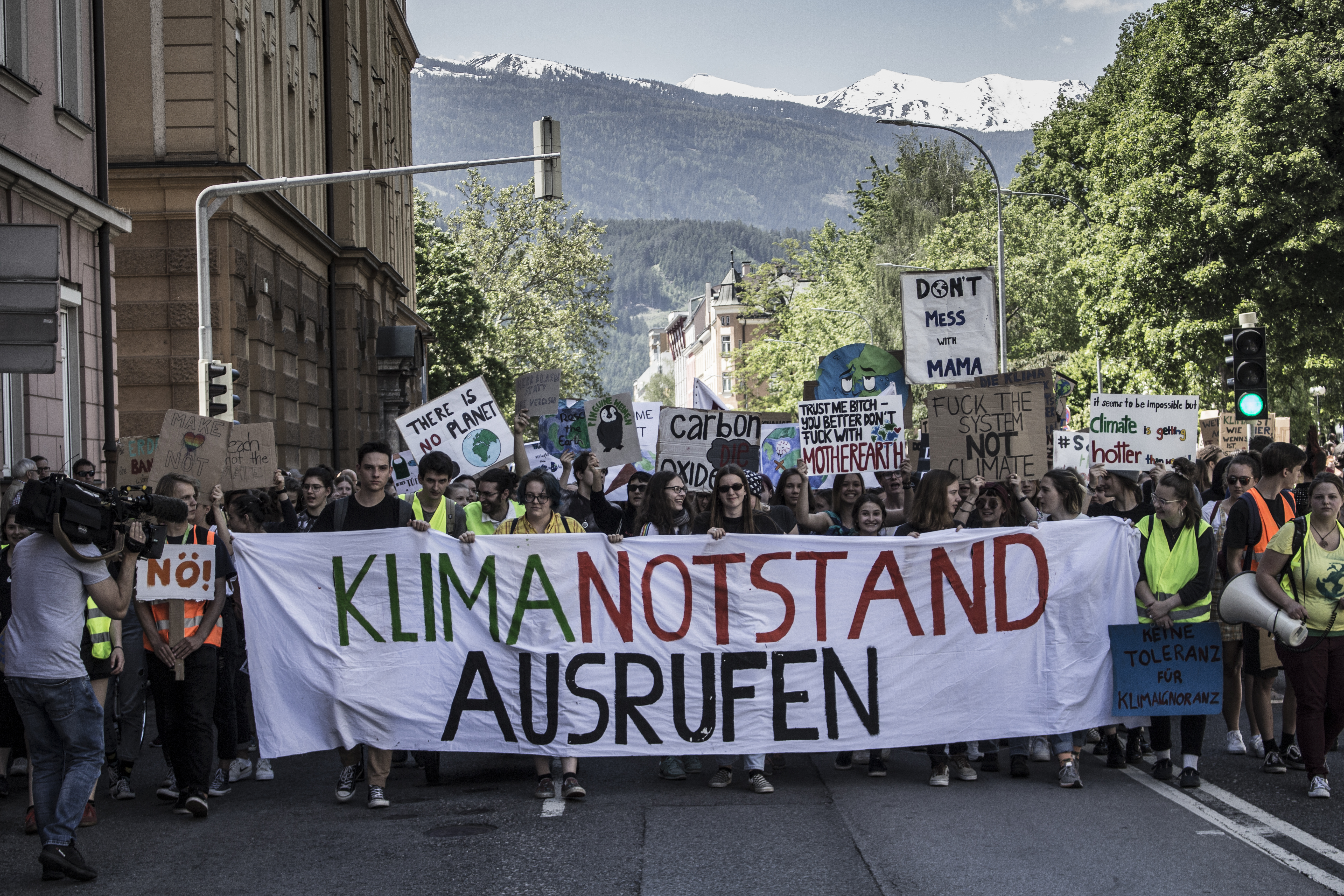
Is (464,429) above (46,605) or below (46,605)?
Answer: above

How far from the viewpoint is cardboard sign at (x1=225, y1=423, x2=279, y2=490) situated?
34.9 ft

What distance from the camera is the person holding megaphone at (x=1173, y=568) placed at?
8242mm

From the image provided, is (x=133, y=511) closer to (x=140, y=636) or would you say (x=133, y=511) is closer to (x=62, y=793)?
(x=62, y=793)

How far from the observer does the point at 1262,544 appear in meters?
8.73

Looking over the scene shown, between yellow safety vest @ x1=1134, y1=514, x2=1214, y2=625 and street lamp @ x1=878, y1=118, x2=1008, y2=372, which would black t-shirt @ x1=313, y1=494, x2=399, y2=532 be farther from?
street lamp @ x1=878, y1=118, x2=1008, y2=372

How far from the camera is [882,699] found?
8.30m

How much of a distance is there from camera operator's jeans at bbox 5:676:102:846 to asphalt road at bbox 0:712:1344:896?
35cm

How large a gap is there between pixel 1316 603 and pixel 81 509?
612cm

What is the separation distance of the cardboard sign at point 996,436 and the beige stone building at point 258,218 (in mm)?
12703

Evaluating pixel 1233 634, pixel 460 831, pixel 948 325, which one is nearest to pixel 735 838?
pixel 460 831

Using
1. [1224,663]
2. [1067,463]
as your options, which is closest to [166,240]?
[1067,463]

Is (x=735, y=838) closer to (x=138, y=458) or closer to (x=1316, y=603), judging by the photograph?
(x=1316, y=603)

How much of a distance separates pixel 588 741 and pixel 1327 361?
22.9 m

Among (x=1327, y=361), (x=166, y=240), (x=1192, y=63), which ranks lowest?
(x=1327, y=361)
